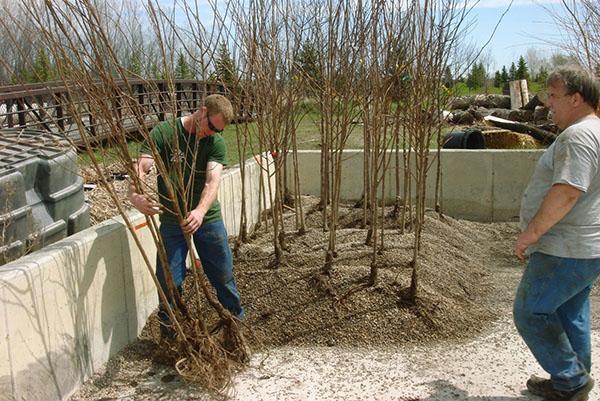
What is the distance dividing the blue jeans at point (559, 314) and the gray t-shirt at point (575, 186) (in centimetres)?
6

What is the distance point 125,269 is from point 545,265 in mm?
2506

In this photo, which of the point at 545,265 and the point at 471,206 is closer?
the point at 545,265

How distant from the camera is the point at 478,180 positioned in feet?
28.6

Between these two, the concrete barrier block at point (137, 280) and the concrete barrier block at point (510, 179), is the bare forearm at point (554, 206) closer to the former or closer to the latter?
the concrete barrier block at point (137, 280)

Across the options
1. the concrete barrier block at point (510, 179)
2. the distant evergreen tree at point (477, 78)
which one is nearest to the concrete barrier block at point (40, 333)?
the concrete barrier block at point (510, 179)

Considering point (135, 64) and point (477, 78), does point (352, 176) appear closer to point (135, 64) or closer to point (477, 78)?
point (135, 64)

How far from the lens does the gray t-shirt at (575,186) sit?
3.05m

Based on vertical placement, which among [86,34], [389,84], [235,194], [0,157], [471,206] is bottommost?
[471,206]

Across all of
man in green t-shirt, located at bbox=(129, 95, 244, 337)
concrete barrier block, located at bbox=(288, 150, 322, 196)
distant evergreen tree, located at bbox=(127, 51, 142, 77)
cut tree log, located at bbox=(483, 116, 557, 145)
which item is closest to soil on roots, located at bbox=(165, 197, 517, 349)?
man in green t-shirt, located at bbox=(129, 95, 244, 337)

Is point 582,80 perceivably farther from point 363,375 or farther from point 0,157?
point 0,157

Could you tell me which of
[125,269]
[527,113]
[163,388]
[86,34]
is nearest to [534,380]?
[163,388]

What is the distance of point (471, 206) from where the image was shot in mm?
8750

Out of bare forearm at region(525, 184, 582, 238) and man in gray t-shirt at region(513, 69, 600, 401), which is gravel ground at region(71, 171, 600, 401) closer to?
man in gray t-shirt at region(513, 69, 600, 401)

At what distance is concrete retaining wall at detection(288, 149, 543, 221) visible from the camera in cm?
862
